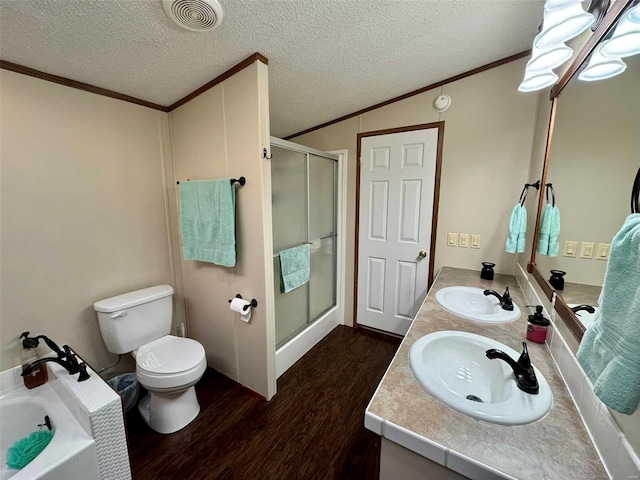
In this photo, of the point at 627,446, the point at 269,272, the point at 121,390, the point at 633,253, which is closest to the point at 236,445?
the point at 121,390

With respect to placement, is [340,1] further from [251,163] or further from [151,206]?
[151,206]

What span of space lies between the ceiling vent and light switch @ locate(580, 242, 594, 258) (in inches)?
67.7

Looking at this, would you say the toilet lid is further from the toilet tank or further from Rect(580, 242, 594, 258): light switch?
Rect(580, 242, 594, 258): light switch

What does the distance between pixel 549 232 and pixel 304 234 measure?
5.34 ft

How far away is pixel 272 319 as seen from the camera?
1758 millimetres

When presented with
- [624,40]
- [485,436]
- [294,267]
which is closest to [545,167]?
[624,40]

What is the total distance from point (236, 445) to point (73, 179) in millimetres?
1903

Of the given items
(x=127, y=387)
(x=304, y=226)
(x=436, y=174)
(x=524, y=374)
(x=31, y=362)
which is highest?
(x=436, y=174)

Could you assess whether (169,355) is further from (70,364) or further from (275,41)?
(275,41)

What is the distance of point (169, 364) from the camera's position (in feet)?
5.09

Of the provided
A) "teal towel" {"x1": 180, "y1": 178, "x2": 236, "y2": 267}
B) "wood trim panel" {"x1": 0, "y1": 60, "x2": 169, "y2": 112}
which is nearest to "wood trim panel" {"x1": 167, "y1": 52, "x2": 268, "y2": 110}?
"wood trim panel" {"x1": 0, "y1": 60, "x2": 169, "y2": 112}

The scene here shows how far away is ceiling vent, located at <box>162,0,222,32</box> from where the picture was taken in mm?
1043

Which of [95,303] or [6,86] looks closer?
[6,86]

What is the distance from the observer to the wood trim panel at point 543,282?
1128 mm
